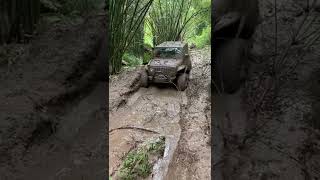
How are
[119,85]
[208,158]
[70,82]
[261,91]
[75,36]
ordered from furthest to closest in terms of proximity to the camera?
[119,85] < [208,158] < [75,36] < [70,82] < [261,91]

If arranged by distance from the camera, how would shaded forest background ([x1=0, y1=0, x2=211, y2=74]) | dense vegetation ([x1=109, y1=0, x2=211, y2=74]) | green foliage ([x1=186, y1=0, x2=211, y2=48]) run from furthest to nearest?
1. green foliage ([x1=186, y1=0, x2=211, y2=48])
2. dense vegetation ([x1=109, y1=0, x2=211, y2=74])
3. shaded forest background ([x1=0, y1=0, x2=211, y2=74])

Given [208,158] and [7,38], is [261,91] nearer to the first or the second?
[208,158]

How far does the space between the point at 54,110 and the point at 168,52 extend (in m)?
4.60

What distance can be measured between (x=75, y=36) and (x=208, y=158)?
7.29ft

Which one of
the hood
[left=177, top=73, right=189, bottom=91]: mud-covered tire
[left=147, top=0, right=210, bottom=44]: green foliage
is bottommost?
[left=177, top=73, right=189, bottom=91]: mud-covered tire

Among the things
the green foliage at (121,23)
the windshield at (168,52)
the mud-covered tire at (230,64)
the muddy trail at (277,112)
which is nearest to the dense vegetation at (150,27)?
the green foliage at (121,23)

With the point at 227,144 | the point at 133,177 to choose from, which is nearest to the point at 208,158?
the point at 133,177

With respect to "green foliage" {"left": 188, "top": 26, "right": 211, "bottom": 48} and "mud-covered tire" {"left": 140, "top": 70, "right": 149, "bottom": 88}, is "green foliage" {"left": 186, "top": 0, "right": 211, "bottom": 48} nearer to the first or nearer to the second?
"green foliage" {"left": 188, "top": 26, "right": 211, "bottom": 48}

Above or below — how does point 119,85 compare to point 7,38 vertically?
below

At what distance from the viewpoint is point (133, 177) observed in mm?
3947

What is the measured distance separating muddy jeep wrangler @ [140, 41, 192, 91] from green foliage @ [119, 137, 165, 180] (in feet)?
8.57

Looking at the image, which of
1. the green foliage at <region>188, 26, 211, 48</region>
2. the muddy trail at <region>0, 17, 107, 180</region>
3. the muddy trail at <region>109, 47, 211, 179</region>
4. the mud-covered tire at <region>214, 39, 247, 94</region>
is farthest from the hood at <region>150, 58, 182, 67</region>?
the green foliage at <region>188, 26, 211, 48</region>

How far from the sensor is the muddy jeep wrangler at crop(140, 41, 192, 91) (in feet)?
23.4

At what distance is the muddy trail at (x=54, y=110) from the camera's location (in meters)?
2.90
